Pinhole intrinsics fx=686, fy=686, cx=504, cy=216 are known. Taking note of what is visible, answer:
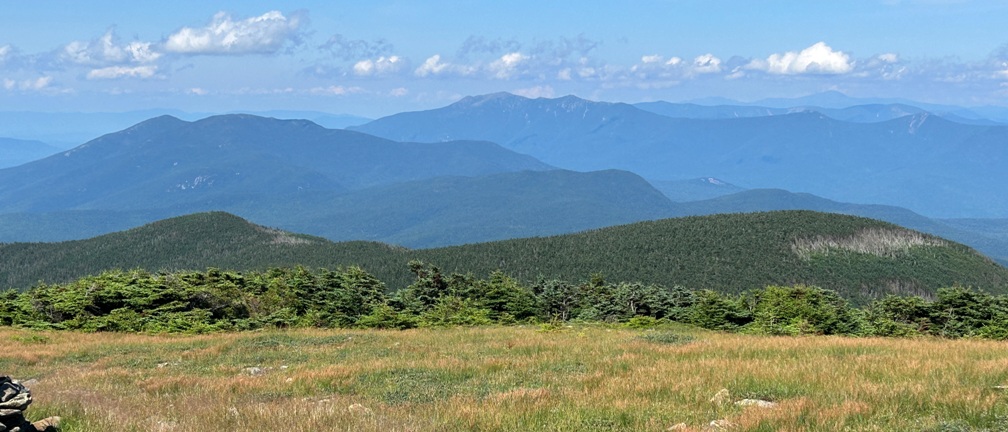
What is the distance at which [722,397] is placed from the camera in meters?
12.1

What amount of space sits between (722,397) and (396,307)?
46.1 meters

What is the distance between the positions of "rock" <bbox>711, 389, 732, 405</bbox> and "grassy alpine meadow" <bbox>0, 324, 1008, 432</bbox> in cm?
6

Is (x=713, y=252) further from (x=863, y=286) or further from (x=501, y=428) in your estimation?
(x=501, y=428)

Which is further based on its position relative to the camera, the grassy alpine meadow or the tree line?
the tree line

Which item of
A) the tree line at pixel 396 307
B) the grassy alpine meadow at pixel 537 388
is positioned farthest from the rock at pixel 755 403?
the tree line at pixel 396 307

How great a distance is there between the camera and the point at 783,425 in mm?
9641

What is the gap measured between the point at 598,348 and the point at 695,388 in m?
8.73

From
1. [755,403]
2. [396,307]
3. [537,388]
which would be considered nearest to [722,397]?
[755,403]

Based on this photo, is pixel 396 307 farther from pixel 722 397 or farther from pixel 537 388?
pixel 722 397

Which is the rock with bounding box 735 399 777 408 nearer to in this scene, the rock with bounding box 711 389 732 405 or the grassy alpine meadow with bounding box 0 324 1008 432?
the grassy alpine meadow with bounding box 0 324 1008 432

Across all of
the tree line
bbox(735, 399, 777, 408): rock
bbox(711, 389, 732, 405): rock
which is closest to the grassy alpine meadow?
bbox(711, 389, 732, 405): rock

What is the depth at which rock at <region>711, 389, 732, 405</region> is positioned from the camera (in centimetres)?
1188

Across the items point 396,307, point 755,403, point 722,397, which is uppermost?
point 755,403

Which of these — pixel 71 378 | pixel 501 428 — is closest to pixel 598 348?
pixel 501 428
